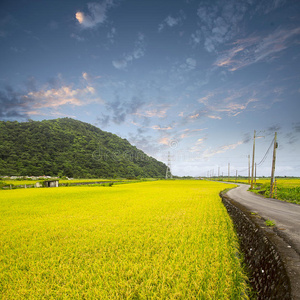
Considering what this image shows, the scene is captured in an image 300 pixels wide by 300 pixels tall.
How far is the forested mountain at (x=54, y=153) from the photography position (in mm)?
58312

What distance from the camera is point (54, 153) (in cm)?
7375

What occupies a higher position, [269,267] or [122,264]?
[269,267]

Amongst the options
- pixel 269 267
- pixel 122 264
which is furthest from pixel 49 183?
pixel 269 267

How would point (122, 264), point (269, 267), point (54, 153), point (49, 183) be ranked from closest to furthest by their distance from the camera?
point (269, 267), point (122, 264), point (49, 183), point (54, 153)

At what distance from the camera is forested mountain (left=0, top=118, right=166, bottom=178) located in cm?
5831

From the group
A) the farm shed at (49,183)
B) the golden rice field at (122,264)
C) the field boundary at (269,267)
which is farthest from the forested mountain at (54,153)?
the field boundary at (269,267)

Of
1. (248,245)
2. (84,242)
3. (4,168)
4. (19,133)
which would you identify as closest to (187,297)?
(248,245)

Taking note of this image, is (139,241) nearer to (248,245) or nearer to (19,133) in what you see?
(248,245)

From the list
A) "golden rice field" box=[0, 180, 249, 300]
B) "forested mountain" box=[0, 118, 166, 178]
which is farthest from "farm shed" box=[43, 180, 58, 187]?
"golden rice field" box=[0, 180, 249, 300]

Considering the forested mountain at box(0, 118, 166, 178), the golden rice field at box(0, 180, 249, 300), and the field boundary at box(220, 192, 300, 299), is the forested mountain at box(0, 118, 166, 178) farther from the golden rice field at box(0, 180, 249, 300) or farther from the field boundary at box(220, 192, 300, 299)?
the field boundary at box(220, 192, 300, 299)

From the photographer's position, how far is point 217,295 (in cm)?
250

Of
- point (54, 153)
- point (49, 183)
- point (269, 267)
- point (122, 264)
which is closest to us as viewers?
point (269, 267)

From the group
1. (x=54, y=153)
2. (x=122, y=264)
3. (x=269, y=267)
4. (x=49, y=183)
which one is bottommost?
(x=49, y=183)

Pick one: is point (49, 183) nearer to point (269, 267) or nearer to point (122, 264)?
point (122, 264)
